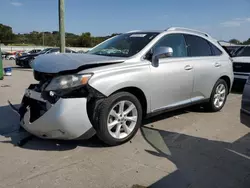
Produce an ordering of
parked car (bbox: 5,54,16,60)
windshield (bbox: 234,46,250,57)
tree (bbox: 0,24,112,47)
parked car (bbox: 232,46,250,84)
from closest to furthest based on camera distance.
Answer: parked car (bbox: 232,46,250,84)
windshield (bbox: 234,46,250,57)
parked car (bbox: 5,54,16,60)
tree (bbox: 0,24,112,47)

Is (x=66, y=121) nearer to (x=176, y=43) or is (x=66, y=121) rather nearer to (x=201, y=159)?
(x=201, y=159)

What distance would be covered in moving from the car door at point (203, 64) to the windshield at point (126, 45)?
921 millimetres

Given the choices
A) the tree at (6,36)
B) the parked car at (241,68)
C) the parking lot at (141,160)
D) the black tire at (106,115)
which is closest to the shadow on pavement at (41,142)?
the parking lot at (141,160)

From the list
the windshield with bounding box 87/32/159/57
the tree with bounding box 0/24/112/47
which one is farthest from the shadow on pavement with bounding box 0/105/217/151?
the tree with bounding box 0/24/112/47

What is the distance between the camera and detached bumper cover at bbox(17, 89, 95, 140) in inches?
132

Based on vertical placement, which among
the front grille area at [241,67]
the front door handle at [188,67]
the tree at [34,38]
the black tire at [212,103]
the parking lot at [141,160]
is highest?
the tree at [34,38]

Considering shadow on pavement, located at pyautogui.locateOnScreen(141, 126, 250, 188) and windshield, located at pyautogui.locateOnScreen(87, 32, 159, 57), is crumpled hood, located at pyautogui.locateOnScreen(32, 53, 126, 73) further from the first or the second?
shadow on pavement, located at pyautogui.locateOnScreen(141, 126, 250, 188)

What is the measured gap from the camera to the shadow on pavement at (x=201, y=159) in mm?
2920

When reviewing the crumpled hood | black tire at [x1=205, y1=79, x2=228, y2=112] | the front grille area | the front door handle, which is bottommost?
black tire at [x1=205, y1=79, x2=228, y2=112]

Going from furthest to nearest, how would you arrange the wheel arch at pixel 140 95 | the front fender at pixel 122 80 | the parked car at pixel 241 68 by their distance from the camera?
the parked car at pixel 241 68, the wheel arch at pixel 140 95, the front fender at pixel 122 80

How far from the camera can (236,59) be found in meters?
9.40

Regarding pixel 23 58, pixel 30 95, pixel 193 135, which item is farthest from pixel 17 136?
pixel 23 58

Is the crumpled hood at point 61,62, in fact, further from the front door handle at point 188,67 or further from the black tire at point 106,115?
the front door handle at point 188,67

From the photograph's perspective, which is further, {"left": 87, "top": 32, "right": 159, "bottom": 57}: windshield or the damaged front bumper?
{"left": 87, "top": 32, "right": 159, "bottom": 57}: windshield
